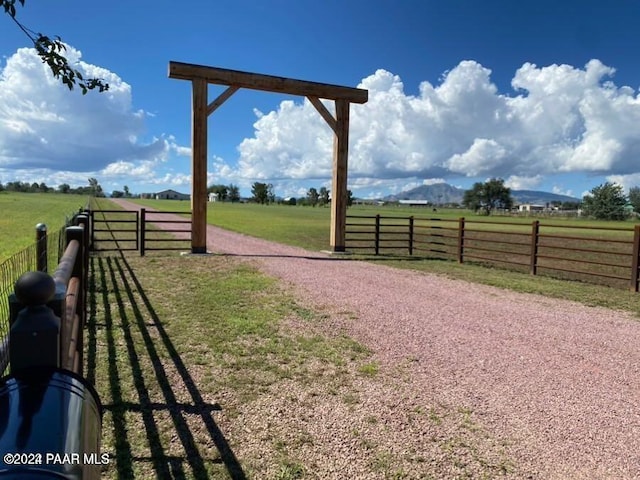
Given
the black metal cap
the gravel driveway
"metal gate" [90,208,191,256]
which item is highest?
the black metal cap

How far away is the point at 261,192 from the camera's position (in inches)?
4783

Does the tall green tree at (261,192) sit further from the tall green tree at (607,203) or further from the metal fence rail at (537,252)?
the metal fence rail at (537,252)

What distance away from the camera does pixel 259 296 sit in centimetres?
720

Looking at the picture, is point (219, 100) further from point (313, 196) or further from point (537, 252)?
point (313, 196)

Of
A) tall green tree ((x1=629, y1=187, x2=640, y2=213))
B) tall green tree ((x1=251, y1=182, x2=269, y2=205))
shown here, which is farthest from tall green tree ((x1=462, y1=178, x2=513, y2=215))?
tall green tree ((x1=251, y1=182, x2=269, y2=205))

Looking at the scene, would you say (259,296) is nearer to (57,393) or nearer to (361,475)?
(361,475)

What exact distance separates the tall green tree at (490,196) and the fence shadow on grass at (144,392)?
114 m

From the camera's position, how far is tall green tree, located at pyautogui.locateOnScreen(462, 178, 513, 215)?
A: 373 feet

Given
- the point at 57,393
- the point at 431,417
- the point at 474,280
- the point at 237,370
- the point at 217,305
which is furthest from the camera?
the point at 474,280

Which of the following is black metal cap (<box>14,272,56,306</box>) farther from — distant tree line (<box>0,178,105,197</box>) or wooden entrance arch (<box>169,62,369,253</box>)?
distant tree line (<box>0,178,105,197</box>)

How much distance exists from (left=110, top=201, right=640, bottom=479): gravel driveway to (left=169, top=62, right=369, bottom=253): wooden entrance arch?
431 cm

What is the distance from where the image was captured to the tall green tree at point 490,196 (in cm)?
11381

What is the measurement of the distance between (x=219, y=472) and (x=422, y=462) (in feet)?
3.97

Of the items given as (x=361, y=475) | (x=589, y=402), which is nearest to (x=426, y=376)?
(x=589, y=402)
